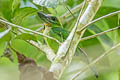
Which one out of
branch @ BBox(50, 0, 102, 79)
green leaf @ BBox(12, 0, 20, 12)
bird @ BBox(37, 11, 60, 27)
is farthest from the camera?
green leaf @ BBox(12, 0, 20, 12)

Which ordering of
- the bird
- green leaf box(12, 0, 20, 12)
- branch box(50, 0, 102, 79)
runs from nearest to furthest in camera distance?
branch box(50, 0, 102, 79)
the bird
green leaf box(12, 0, 20, 12)

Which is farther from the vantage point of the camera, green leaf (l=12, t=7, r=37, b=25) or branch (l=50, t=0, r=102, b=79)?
green leaf (l=12, t=7, r=37, b=25)

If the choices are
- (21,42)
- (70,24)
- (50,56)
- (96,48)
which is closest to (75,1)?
(70,24)

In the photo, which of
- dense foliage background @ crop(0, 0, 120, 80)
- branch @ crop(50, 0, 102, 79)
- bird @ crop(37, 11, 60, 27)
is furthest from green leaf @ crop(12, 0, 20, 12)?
branch @ crop(50, 0, 102, 79)

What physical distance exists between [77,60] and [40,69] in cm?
60

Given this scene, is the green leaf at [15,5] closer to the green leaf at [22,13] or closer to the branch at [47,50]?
the green leaf at [22,13]

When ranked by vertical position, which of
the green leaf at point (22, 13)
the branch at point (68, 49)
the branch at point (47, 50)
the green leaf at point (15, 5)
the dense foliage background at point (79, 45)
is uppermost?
the green leaf at point (15, 5)

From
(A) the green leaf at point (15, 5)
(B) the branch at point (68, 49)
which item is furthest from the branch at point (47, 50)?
(A) the green leaf at point (15, 5)

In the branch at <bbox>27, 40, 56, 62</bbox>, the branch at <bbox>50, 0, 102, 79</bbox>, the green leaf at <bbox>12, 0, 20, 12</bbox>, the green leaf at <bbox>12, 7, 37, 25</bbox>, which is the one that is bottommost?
the branch at <bbox>27, 40, 56, 62</bbox>

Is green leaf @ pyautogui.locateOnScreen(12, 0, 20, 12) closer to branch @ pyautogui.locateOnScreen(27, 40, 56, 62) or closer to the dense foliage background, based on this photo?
the dense foliage background

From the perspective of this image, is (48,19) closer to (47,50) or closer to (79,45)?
(47,50)

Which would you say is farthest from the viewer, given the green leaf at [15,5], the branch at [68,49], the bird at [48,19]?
the green leaf at [15,5]

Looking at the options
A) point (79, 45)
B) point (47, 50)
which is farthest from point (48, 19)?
point (79, 45)

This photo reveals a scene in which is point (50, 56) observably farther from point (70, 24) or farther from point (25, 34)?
point (70, 24)
